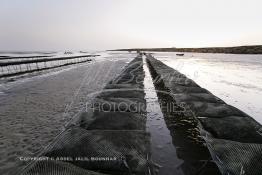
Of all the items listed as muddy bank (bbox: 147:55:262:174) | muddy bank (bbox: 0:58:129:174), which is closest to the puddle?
muddy bank (bbox: 147:55:262:174)

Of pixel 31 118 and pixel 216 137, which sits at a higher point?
pixel 216 137

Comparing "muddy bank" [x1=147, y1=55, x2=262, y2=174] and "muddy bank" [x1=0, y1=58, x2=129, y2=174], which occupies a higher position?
"muddy bank" [x1=147, y1=55, x2=262, y2=174]

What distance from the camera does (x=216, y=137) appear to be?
22.0 feet

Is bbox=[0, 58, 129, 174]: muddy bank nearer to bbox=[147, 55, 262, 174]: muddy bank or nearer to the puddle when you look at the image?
the puddle

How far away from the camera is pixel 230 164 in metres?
5.08

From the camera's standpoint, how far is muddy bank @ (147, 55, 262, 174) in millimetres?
5168

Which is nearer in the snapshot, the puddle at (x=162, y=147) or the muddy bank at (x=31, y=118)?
the puddle at (x=162, y=147)

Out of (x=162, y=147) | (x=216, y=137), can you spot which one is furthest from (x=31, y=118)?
(x=216, y=137)

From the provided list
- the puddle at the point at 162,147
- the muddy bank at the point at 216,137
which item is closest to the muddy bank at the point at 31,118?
the puddle at the point at 162,147

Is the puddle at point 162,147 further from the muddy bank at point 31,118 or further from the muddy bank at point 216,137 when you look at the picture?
the muddy bank at point 31,118

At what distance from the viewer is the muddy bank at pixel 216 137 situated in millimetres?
5168

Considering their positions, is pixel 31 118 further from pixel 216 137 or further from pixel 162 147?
pixel 216 137

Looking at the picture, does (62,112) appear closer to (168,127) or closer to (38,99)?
(38,99)

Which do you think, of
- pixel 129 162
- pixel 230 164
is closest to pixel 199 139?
pixel 230 164
